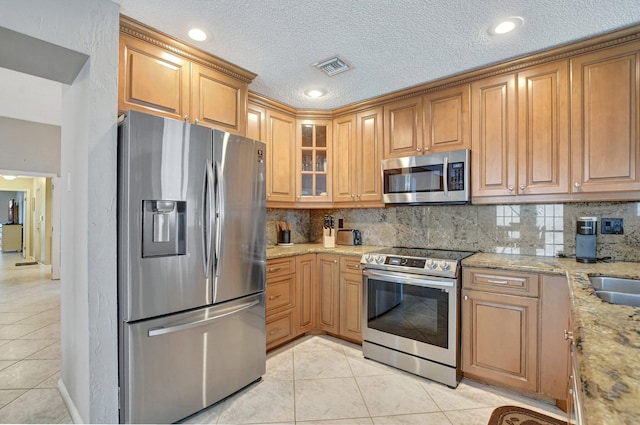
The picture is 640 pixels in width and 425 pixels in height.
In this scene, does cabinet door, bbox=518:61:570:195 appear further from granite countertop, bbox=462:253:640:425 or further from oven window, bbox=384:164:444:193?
granite countertop, bbox=462:253:640:425

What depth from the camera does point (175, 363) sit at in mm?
1808

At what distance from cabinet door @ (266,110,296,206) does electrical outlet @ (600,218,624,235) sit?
266cm

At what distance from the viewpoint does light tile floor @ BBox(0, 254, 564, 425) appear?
1.91 meters

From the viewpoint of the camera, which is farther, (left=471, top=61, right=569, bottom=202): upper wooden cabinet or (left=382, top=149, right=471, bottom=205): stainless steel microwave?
(left=382, top=149, right=471, bottom=205): stainless steel microwave

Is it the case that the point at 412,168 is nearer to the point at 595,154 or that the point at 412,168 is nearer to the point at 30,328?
the point at 595,154

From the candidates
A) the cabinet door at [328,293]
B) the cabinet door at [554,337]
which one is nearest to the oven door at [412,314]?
the cabinet door at [328,293]

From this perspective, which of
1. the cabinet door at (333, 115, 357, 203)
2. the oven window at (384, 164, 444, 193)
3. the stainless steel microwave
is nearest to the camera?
the stainless steel microwave

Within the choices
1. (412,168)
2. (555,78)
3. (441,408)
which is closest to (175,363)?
(441,408)

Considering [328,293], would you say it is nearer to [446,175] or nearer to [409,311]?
[409,311]

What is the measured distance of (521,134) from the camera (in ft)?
7.61

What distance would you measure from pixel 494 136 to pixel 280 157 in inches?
78.2

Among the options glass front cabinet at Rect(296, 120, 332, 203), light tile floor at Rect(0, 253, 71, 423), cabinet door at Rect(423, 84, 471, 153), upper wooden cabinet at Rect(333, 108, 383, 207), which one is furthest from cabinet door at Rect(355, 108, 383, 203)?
light tile floor at Rect(0, 253, 71, 423)

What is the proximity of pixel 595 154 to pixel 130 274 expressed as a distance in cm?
305

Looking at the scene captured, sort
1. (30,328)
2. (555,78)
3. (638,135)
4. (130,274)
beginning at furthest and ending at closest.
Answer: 1. (30,328)
2. (555,78)
3. (638,135)
4. (130,274)
